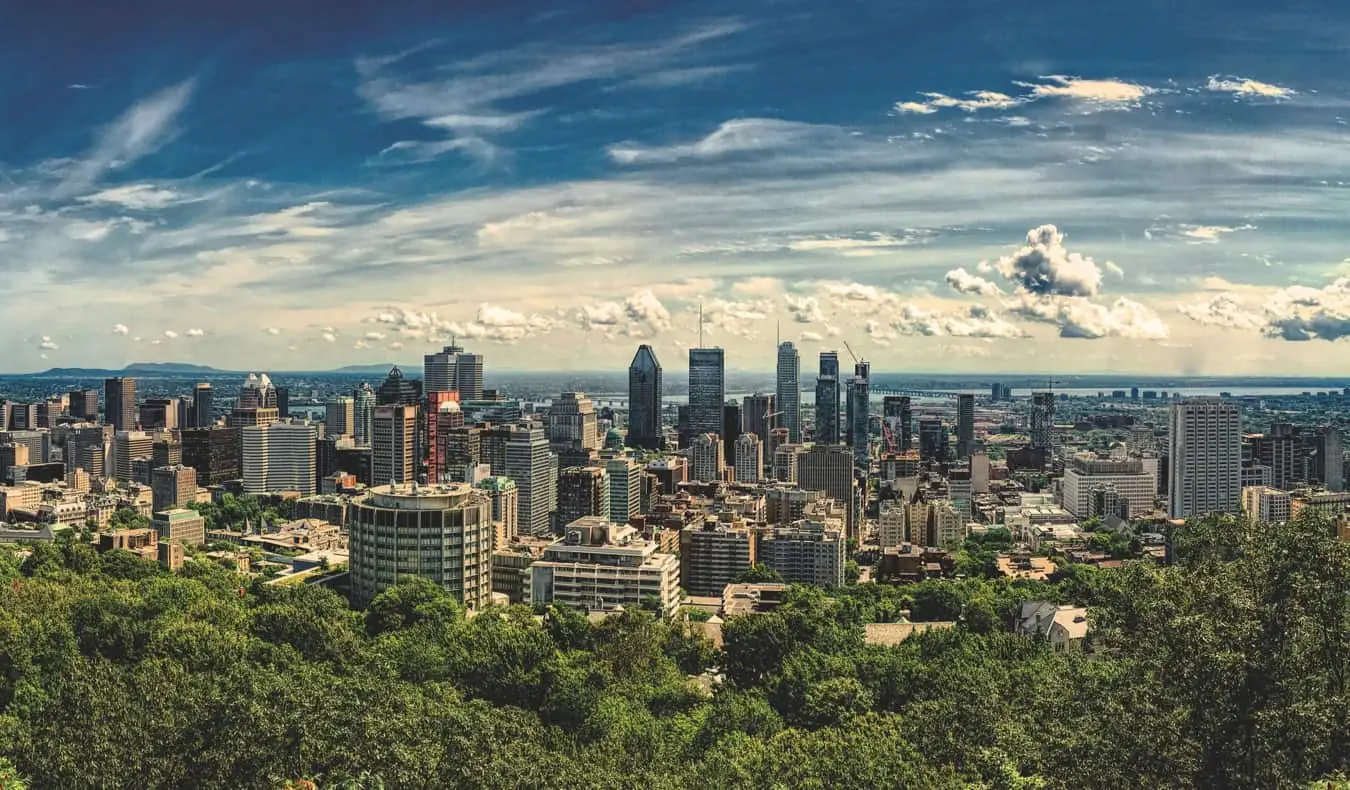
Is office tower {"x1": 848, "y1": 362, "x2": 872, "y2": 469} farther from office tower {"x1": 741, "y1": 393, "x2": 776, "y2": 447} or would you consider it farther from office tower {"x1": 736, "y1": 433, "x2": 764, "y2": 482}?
office tower {"x1": 736, "y1": 433, "x2": 764, "y2": 482}

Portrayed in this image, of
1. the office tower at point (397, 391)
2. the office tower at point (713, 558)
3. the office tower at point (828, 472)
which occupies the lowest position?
the office tower at point (713, 558)

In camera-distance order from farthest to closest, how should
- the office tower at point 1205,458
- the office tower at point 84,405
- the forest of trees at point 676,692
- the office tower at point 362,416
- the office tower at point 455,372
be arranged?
the office tower at point 455,372 < the office tower at point 84,405 < the office tower at point 362,416 < the office tower at point 1205,458 < the forest of trees at point 676,692

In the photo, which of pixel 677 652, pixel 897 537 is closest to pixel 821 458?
pixel 897 537

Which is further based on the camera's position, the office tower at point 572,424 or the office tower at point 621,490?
the office tower at point 572,424

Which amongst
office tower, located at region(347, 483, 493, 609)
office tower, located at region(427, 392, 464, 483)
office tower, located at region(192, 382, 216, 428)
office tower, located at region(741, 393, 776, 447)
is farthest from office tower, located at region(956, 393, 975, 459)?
office tower, located at region(347, 483, 493, 609)

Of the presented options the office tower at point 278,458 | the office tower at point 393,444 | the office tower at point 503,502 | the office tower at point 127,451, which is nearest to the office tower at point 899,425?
the office tower at point 393,444

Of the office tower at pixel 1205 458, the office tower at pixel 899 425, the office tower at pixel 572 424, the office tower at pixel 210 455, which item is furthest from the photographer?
the office tower at pixel 899 425

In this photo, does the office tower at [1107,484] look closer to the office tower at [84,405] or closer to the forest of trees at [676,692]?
the forest of trees at [676,692]
